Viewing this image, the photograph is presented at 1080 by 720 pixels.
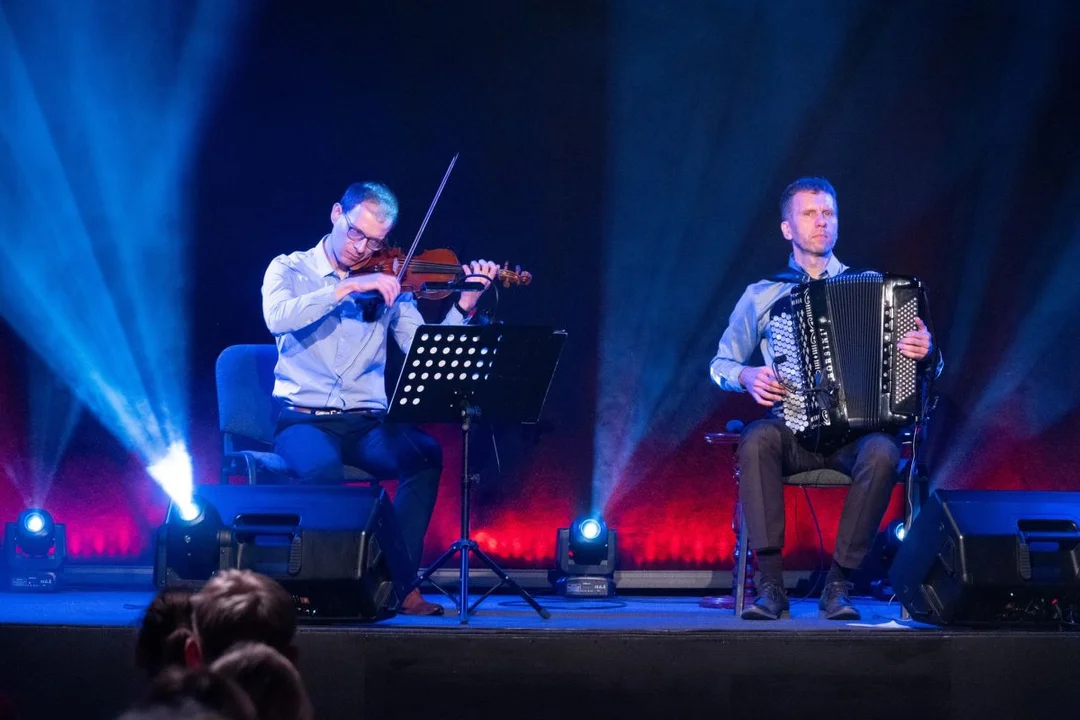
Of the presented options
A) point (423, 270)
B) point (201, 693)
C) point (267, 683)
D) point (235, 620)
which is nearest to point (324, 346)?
point (423, 270)

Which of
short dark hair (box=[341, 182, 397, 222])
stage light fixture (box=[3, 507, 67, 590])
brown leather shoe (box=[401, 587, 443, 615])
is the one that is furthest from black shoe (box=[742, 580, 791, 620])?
stage light fixture (box=[3, 507, 67, 590])

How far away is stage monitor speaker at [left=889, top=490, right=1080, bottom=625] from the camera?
3980 millimetres

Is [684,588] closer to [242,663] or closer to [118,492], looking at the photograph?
[118,492]

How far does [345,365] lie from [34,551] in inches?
62.1

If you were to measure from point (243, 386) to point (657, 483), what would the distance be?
6.25 ft

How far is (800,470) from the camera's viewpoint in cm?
457

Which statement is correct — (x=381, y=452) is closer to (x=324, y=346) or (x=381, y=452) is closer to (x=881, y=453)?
(x=324, y=346)

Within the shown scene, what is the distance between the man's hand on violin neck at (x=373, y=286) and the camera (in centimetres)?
447

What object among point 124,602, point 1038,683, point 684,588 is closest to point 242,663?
point 1038,683

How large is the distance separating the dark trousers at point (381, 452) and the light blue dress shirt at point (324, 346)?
0.34 feet

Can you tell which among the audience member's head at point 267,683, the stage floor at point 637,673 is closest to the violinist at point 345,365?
the stage floor at point 637,673

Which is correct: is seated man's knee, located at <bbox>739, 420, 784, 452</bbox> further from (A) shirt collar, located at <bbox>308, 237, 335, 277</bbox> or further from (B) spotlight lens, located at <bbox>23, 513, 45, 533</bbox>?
(B) spotlight lens, located at <bbox>23, 513, 45, 533</bbox>

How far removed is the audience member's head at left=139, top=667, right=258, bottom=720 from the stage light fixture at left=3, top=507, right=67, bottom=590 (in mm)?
4031

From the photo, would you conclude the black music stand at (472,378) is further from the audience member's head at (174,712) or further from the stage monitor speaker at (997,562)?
the audience member's head at (174,712)
